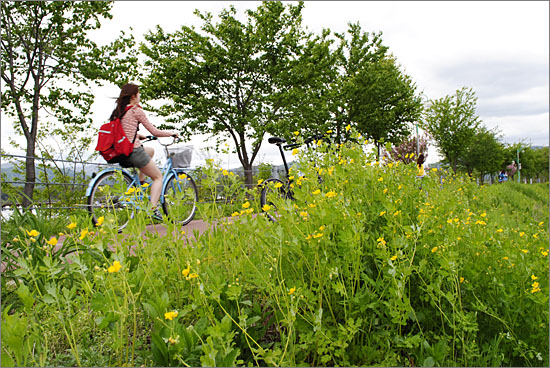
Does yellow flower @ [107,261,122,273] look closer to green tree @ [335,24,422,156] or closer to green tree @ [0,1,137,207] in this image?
green tree @ [0,1,137,207]

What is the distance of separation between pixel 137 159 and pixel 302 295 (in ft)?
12.7

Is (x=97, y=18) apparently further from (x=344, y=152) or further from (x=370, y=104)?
(x=370, y=104)

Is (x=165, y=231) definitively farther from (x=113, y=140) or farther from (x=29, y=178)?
(x=29, y=178)

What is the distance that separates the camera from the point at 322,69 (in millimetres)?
19578

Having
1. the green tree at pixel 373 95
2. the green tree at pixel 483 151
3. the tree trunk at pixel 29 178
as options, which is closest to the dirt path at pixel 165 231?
the tree trunk at pixel 29 178

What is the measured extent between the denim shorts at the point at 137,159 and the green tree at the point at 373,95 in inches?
768

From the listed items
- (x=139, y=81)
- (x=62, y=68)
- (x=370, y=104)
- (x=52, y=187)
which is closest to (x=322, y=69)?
(x=370, y=104)

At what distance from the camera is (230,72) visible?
1777 centimetres

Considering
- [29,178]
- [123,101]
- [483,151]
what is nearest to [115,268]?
[123,101]

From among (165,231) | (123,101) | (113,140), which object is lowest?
(165,231)

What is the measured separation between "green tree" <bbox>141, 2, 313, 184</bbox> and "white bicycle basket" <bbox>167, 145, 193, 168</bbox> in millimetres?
10527

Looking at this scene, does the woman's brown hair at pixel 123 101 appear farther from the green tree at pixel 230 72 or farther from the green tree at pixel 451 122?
the green tree at pixel 451 122

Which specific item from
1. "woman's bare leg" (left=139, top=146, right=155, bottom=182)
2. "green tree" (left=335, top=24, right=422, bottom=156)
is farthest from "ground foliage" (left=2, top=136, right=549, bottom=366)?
"green tree" (left=335, top=24, right=422, bottom=156)

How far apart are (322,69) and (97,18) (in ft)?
35.9
